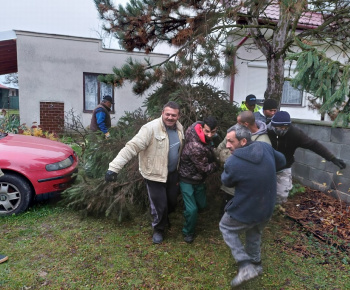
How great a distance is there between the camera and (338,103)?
308 centimetres

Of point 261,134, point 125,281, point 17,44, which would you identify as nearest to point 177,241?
point 125,281

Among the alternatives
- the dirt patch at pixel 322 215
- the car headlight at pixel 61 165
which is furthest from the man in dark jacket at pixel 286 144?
the car headlight at pixel 61 165

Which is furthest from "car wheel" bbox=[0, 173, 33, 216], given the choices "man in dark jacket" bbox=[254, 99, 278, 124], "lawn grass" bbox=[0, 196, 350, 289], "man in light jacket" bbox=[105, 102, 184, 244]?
"man in dark jacket" bbox=[254, 99, 278, 124]

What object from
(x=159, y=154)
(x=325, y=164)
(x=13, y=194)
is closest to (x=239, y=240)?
(x=159, y=154)

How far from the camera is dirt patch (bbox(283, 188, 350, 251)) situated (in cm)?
348

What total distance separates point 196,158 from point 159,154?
16.9 inches

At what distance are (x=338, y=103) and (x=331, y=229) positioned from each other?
1.67 metres

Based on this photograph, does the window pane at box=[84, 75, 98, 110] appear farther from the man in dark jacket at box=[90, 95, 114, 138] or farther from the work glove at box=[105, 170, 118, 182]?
the work glove at box=[105, 170, 118, 182]

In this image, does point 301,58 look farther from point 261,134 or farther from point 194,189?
point 194,189

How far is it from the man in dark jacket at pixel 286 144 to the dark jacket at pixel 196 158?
33.4 inches

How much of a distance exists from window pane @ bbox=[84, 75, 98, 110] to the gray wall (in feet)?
28.3

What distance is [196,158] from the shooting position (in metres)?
3.21

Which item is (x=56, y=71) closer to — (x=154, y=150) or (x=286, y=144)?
(x=154, y=150)

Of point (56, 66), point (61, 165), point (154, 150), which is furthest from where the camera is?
point (56, 66)
